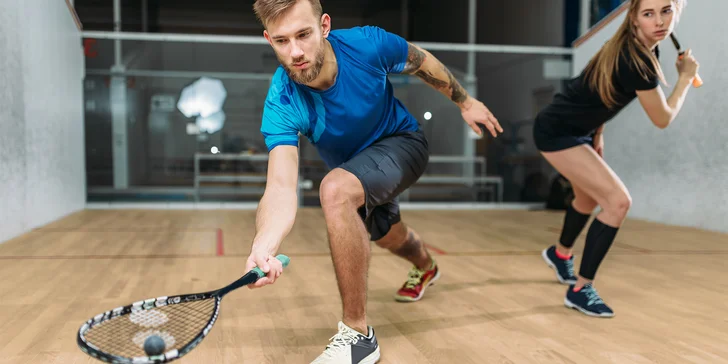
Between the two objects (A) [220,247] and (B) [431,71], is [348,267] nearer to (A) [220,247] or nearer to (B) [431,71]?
A: (B) [431,71]

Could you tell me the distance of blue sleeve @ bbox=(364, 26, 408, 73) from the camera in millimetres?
1495

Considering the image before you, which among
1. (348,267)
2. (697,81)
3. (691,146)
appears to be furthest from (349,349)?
(691,146)

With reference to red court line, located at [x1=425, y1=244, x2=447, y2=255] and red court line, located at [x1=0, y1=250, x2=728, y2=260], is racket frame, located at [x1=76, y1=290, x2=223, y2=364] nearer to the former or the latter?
red court line, located at [x1=0, y1=250, x2=728, y2=260]

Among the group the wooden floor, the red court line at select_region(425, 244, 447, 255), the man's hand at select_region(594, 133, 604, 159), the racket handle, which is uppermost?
the racket handle

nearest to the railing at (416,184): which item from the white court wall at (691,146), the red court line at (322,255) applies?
the white court wall at (691,146)

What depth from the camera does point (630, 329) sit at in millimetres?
1595

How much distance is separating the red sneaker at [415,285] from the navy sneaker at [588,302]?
44 cm

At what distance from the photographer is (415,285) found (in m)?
1.94

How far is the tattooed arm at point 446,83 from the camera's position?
5.24 feet

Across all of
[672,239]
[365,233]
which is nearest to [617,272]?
[672,239]

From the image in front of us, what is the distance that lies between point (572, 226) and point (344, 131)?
112 cm

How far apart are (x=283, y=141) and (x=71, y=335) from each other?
778mm

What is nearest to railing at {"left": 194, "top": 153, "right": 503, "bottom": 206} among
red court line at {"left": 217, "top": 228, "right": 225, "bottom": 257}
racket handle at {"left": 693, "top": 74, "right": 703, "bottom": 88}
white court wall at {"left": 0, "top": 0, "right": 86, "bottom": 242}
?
white court wall at {"left": 0, "top": 0, "right": 86, "bottom": 242}

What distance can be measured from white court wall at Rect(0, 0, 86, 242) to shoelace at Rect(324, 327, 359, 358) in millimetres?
2674
